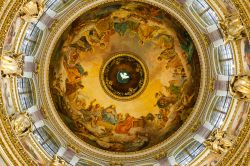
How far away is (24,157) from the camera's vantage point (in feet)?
62.5

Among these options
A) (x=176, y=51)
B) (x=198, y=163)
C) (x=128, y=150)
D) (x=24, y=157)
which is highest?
(x=176, y=51)

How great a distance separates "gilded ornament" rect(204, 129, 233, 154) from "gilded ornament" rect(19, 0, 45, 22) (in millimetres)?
10718

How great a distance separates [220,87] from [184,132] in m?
4.61

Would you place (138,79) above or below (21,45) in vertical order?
above

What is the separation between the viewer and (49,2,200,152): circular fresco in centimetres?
2562

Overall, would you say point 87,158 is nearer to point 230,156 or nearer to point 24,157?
point 24,157

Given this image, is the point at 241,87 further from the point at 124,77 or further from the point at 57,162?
the point at 124,77

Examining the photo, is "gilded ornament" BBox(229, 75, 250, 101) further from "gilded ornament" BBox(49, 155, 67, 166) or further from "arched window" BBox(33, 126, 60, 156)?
"arched window" BBox(33, 126, 60, 156)

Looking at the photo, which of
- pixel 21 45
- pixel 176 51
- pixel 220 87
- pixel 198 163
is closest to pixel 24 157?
pixel 21 45

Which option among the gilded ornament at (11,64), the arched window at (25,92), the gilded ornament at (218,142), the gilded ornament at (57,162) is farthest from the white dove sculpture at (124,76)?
the gilded ornament at (11,64)

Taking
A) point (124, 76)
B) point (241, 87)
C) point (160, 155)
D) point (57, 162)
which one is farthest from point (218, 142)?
point (124, 76)

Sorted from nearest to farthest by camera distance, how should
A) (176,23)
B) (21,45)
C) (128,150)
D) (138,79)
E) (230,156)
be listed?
(230,156)
(21,45)
(176,23)
(128,150)
(138,79)

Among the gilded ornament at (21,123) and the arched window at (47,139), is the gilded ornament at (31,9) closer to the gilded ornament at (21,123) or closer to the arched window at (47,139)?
the gilded ornament at (21,123)

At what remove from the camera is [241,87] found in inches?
691
